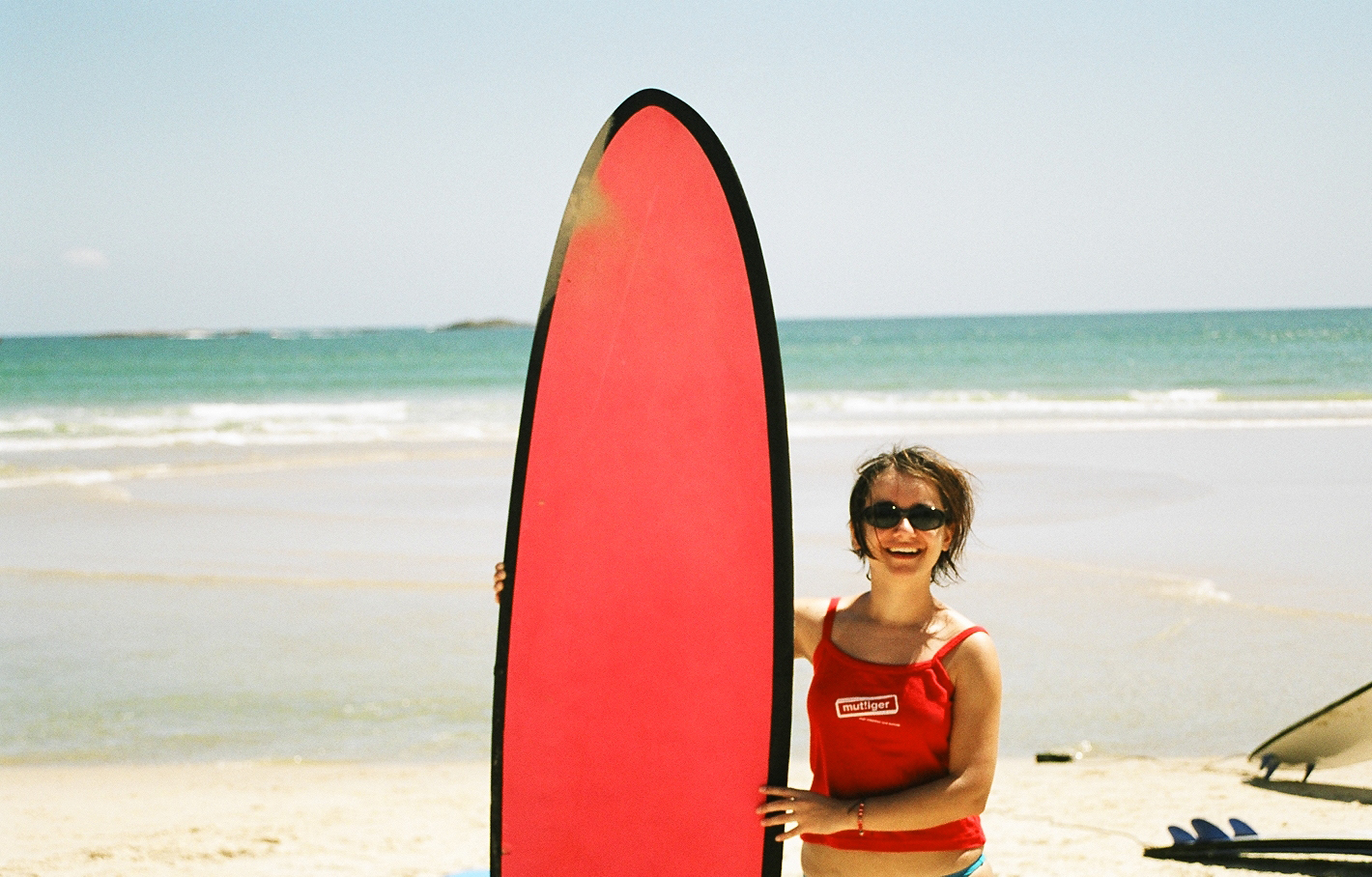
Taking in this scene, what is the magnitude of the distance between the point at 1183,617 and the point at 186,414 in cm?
2011

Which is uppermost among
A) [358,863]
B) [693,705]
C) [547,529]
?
[547,529]

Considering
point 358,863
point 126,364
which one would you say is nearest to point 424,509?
point 358,863

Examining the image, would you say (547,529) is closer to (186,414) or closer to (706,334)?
(706,334)

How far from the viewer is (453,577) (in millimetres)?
6910

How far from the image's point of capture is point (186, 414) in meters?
21.7

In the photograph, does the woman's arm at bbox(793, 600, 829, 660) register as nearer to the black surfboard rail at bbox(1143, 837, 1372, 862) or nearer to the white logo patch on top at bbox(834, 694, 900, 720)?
the white logo patch on top at bbox(834, 694, 900, 720)

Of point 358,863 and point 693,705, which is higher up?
point 693,705

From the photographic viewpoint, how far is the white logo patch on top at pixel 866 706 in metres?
1.58

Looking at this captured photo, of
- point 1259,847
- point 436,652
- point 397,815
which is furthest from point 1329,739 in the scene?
point 436,652

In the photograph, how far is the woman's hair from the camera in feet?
5.62

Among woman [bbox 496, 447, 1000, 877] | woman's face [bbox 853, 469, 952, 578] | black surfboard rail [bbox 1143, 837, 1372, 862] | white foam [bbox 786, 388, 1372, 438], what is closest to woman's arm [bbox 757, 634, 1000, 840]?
woman [bbox 496, 447, 1000, 877]

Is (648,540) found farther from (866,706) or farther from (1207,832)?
(1207,832)

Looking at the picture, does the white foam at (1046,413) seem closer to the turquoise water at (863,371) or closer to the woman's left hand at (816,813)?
the turquoise water at (863,371)

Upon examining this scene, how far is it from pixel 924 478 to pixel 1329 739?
2.76m
